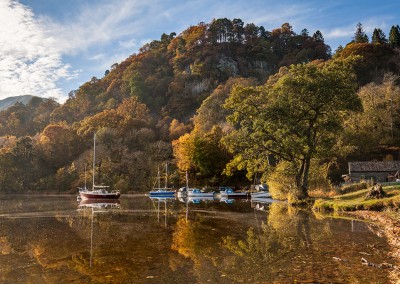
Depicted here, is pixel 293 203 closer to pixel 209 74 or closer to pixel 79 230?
pixel 79 230

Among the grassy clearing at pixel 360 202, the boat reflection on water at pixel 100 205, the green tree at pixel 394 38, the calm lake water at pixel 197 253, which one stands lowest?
the boat reflection on water at pixel 100 205

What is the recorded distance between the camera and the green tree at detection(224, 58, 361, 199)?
35125mm

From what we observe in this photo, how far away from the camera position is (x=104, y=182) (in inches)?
3095

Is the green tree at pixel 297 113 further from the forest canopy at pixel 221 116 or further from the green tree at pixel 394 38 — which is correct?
the green tree at pixel 394 38

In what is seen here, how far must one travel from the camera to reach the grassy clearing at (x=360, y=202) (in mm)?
25823

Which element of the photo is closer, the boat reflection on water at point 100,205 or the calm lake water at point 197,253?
the calm lake water at point 197,253

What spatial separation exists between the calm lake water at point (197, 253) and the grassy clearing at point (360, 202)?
191 inches

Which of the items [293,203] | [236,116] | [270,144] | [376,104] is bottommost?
[293,203]

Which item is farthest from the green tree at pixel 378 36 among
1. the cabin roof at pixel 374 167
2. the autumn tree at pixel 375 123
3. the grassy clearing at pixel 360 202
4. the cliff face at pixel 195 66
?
the grassy clearing at pixel 360 202

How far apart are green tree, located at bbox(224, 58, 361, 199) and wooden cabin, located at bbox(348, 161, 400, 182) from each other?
17089 millimetres

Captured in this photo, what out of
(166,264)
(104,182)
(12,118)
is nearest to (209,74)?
(104,182)

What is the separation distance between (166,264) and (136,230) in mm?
9519

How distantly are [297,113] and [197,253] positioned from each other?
1031 inches

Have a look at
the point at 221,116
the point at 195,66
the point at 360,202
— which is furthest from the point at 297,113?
the point at 195,66
